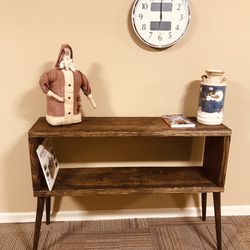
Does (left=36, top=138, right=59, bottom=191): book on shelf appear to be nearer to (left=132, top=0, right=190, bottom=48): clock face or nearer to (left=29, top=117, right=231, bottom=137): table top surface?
(left=29, top=117, right=231, bottom=137): table top surface

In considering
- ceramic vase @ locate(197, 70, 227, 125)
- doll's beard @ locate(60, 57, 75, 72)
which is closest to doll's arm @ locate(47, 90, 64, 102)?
doll's beard @ locate(60, 57, 75, 72)

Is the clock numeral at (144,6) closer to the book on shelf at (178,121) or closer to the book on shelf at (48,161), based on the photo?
the book on shelf at (178,121)

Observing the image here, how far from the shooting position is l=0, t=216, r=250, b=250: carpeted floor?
1.63 m

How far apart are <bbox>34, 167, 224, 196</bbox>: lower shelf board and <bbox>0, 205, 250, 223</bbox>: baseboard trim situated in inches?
13.7

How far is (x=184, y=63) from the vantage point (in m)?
1.62

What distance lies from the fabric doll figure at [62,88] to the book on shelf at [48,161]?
0.16m

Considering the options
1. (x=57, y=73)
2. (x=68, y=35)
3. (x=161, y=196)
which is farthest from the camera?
(x=161, y=196)

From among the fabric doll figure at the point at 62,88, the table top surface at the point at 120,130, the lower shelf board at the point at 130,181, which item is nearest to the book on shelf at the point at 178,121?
the table top surface at the point at 120,130

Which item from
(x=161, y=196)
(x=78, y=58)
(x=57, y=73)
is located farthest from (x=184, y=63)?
(x=161, y=196)

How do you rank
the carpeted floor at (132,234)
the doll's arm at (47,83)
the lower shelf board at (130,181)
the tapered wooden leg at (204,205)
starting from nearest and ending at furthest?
1. the doll's arm at (47,83)
2. the lower shelf board at (130,181)
3. the carpeted floor at (132,234)
4. the tapered wooden leg at (204,205)

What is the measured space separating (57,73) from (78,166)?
0.64 meters

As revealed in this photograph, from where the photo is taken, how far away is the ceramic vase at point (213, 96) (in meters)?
1.43

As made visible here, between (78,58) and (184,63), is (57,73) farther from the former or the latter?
(184,63)

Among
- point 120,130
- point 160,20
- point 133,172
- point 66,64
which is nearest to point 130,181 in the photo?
point 133,172
